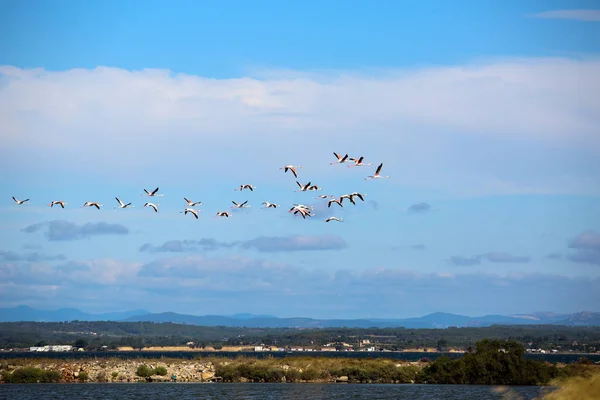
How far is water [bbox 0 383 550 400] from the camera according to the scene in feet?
207

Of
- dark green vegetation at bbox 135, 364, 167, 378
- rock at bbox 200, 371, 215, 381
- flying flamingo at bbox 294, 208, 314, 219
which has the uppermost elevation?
flying flamingo at bbox 294, 208, 314, 219

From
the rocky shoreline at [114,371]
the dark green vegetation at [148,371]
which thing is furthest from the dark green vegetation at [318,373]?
the dark green vegetation at [148,371]

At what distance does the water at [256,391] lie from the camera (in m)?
62.9

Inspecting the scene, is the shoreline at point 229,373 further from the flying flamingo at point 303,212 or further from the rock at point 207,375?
the flying flamingo at point 303,212

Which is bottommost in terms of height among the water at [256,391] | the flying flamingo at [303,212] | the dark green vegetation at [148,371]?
the water at [256,391]

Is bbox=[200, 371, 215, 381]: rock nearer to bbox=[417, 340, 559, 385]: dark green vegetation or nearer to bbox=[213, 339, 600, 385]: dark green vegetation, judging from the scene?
bbox=[213, 339, 600, 385]: dark green vegetation

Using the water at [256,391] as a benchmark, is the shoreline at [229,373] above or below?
above

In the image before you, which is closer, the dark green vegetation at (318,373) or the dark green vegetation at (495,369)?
the dark green vegetation at (495,369)

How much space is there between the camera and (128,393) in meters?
65.8

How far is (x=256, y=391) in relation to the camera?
6919cm

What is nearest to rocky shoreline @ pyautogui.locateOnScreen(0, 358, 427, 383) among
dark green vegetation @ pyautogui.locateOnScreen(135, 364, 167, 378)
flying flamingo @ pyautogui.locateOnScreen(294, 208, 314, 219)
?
dark green vegetation @ pyautogui.locateOnScreen(135, 364, 167, 378)

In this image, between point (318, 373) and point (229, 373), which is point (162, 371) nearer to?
point (229, 373)

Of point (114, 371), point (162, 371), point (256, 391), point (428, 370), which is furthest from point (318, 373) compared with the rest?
point (114, 371)

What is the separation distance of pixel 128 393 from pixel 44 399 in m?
6.92
